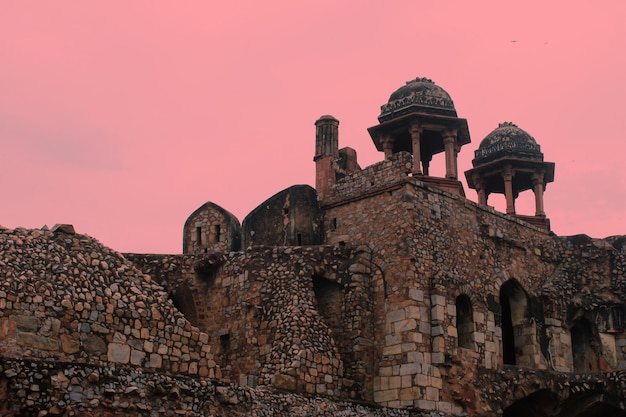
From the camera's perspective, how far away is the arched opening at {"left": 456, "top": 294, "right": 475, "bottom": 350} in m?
18.7

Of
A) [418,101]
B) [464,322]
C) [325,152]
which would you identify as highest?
[418,101]

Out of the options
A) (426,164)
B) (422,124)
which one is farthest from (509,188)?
(422,124)

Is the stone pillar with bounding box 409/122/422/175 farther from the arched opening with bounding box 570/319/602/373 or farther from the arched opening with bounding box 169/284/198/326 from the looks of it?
the arched opening with bounding box 169/284/198/326

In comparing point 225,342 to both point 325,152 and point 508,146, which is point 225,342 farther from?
point 508,146

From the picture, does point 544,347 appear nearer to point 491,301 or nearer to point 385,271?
point 491,301

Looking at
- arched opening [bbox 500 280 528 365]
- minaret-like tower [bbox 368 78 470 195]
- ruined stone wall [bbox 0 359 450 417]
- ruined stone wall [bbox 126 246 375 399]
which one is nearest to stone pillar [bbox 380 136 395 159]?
minaret-like tower [bbox 368 78 470 195]

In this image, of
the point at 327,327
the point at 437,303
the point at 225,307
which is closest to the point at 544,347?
the point at 437,303

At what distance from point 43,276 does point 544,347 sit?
12338mm

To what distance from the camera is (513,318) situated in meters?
20.8

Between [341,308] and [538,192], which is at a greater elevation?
[538,192]

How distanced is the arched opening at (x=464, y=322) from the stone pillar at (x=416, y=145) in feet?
13.5

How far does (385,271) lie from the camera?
60.0 feet

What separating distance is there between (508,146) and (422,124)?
423 centimetres

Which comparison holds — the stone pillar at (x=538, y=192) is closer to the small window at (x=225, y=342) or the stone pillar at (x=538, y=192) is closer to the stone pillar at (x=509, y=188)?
the stone pillar at (x=509, y=188)
